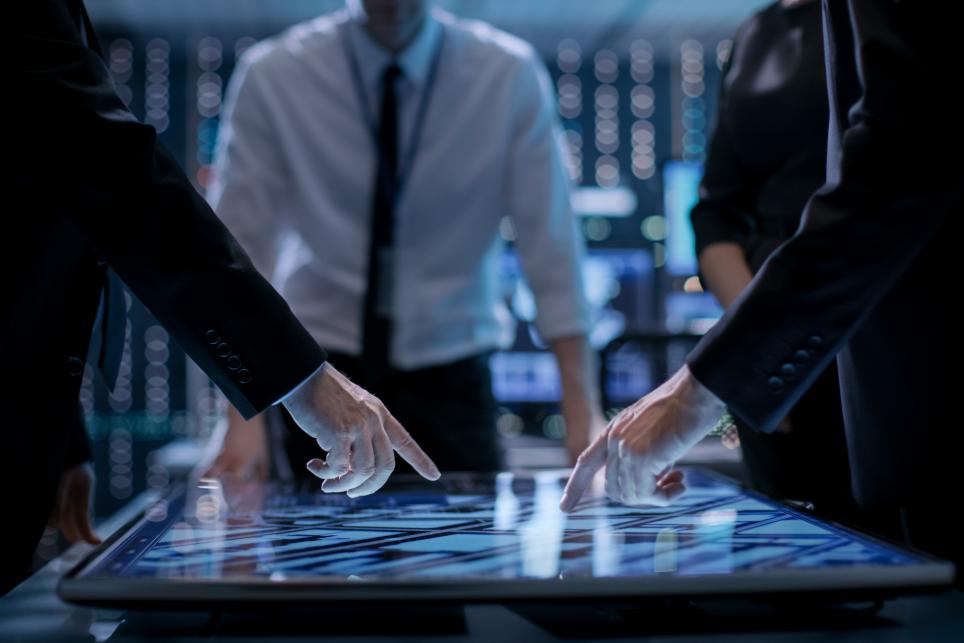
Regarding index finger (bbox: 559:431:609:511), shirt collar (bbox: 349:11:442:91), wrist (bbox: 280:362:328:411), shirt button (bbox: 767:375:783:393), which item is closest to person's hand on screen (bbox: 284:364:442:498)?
wrist (bbox: 280:362:328:411)

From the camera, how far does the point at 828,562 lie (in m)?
0.55

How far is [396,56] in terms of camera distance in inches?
59.4

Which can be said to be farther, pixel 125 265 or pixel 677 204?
pixel 677 204

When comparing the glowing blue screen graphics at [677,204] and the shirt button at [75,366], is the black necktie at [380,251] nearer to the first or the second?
the shirt button at [75,366]

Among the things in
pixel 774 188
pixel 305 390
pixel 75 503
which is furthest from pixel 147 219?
pixel 774 188

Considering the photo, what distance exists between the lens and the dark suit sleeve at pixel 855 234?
2.06 ft

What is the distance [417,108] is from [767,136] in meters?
0.65

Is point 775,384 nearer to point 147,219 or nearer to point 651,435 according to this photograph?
point 651,435

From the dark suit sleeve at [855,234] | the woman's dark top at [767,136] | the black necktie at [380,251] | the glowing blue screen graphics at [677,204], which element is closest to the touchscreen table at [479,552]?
the dark suit sleeve at [855,234]

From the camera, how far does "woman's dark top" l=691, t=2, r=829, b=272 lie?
0.99 metres

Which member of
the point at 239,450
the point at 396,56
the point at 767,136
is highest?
the point at 396,56

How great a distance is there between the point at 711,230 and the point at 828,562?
0.61m

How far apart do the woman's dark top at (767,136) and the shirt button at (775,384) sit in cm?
38

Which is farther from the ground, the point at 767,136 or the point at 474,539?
the point at 767,136
